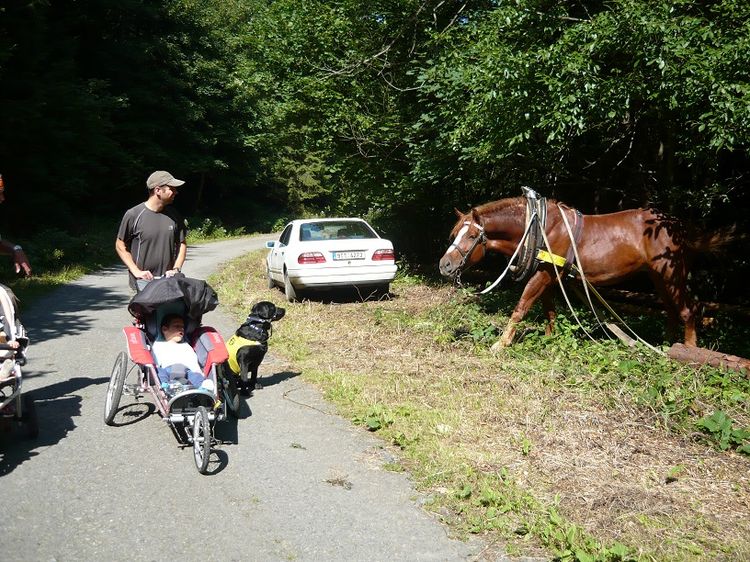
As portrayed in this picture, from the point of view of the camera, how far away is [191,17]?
36094mm

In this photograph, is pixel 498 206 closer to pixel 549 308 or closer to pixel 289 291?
pixel 549 308

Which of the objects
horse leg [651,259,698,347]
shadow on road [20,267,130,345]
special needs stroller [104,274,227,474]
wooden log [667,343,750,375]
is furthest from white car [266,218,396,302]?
wooden log [667,343,750,375]

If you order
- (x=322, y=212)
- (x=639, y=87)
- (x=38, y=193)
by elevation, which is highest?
(x=639, y=87)

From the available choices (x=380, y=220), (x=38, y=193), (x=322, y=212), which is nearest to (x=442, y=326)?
(x=380, y=220)

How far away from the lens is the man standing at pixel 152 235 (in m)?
5.95

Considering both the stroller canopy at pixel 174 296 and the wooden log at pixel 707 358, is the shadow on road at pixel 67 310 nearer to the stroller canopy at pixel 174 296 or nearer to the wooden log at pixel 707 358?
the stroller canopy at pixel 174 296

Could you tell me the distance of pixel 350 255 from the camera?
1170 cm

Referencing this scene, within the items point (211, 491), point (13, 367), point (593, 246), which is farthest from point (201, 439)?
point (593, 246)

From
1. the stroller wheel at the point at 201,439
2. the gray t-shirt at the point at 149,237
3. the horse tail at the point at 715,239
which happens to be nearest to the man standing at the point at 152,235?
the gray t-shirt at the point at 149,237

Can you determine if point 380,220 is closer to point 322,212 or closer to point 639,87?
point 639,87

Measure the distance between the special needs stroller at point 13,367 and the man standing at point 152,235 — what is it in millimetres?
1129

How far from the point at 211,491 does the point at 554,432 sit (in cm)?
272

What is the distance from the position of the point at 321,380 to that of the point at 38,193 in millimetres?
18980

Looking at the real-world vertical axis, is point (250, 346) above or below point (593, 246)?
below
